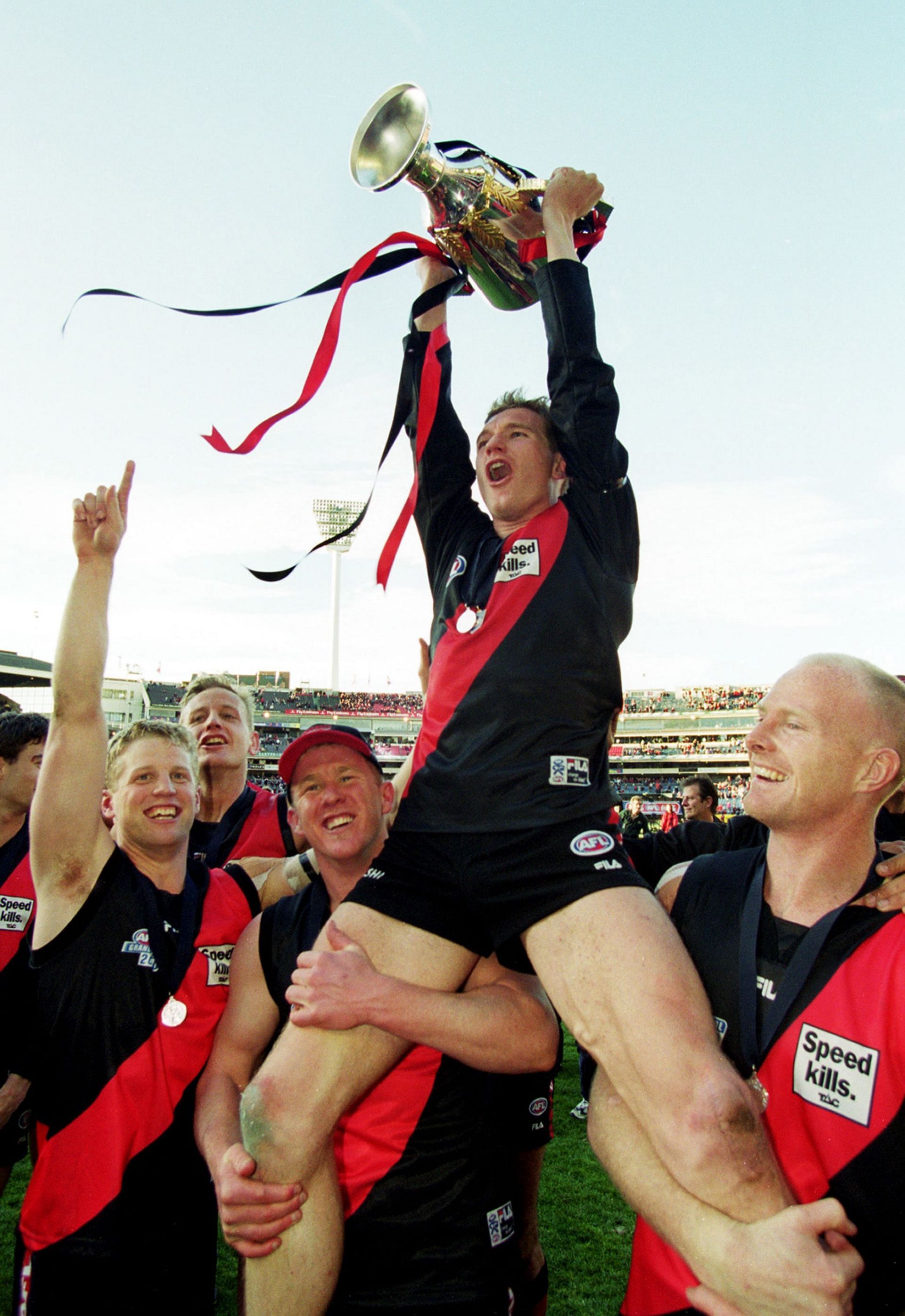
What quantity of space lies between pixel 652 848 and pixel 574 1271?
77.6 inches

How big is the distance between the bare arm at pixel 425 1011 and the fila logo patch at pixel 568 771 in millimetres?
604

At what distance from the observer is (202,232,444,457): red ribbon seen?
9.86 feet

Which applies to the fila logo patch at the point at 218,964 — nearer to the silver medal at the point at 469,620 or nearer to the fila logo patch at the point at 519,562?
the silver medal at the point at 469,620

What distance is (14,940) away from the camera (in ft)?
12.2

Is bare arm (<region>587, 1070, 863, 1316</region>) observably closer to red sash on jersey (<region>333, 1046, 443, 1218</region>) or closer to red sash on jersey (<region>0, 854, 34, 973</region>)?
red sash on jersey (<region>333, 1046, 443, 1218</region>)

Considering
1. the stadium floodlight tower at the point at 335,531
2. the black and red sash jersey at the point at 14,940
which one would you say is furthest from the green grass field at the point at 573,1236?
the stadium floodlight tower at the point at 335,531

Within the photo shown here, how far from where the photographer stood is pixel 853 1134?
1982 mm

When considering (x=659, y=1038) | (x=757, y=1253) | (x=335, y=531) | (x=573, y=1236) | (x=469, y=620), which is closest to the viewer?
(x=757, y=1253)

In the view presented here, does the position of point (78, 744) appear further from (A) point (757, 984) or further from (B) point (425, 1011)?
(A) point (757, 984)

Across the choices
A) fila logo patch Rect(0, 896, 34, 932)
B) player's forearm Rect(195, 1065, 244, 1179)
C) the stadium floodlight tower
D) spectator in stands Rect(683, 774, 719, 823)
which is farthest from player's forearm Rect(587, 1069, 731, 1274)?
the stadium floodlight tower

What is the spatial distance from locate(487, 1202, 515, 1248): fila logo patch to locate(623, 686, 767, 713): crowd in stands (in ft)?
222

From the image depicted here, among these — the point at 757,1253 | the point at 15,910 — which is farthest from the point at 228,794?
the point at 757,1253

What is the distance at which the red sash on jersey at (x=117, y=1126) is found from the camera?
2471 millimetres

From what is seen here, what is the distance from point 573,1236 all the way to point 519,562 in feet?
12.2
